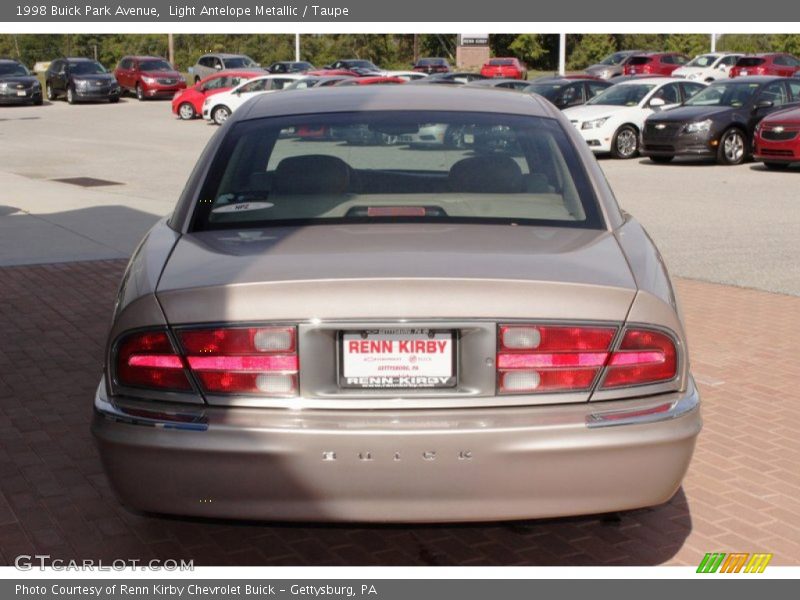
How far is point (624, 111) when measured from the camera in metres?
23.5

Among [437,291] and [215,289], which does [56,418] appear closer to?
[215,289]

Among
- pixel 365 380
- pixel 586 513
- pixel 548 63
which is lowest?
pixel 548 63

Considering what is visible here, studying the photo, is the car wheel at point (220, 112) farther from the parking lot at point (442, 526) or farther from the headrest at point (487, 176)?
the headrest at point (487, 176)

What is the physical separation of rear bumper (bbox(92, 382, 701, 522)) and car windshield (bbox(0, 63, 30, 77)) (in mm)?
42469

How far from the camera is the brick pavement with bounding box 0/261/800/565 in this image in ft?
14.6

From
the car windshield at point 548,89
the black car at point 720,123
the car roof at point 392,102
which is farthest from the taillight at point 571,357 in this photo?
the car windshield at point 548,89

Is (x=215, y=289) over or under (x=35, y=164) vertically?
over

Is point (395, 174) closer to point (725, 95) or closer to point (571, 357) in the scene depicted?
point (571, 357)

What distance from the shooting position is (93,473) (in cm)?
530

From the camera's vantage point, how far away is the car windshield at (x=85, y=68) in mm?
45438

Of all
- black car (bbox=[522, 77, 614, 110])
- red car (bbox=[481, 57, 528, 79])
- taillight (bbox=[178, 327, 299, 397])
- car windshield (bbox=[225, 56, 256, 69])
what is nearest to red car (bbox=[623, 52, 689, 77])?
red car (bbox=[481, 57, 528, 79])

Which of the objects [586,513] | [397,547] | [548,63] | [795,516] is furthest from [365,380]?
[548,63]

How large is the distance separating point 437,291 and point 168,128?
100ft

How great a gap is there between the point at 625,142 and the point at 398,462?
68.1 feet
